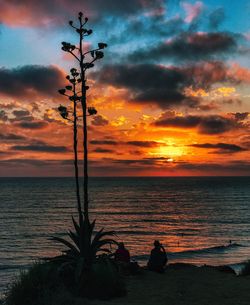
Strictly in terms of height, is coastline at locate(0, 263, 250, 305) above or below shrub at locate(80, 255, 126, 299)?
below

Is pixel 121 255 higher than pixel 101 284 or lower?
higher

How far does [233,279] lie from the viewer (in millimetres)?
16281

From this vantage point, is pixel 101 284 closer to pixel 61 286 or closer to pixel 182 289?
pixel 61 286

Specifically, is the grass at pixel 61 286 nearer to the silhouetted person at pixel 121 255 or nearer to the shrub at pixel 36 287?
the shrub at pixel 36 287

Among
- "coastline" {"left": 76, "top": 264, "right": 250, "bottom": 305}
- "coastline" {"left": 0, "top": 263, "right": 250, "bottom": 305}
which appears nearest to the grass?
"coastline" {"left": 0, "top": 263, "right": 250, "bottom": 305}

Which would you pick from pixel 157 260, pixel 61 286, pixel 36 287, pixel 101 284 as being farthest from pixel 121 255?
pixel 36 287

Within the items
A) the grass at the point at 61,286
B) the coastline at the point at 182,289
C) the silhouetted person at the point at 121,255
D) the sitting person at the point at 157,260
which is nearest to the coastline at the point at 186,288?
the coastline at the point at 182,289

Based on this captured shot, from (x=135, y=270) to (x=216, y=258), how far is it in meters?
18.5

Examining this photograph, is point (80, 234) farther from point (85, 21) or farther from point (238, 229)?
point (238, 229)

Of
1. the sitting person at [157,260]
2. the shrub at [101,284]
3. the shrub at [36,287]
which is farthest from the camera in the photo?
the sitting person at [157,260]

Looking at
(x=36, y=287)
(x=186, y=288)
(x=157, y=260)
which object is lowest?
(x=186, y=288)

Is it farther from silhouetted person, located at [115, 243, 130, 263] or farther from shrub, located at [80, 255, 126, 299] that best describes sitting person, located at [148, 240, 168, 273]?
shrub, located at [80, 255, 126, 299]

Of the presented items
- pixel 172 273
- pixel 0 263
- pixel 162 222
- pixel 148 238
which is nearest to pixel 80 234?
pixel 172 273

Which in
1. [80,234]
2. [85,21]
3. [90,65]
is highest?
[85,21]
